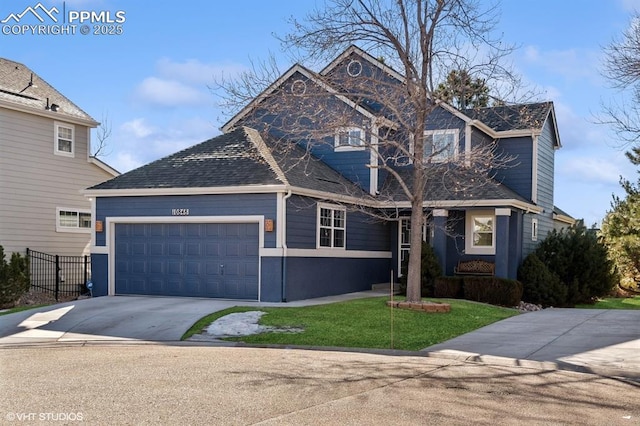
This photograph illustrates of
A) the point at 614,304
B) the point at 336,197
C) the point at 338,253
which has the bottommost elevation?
the point at 614,304

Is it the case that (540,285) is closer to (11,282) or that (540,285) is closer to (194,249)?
(194,249)

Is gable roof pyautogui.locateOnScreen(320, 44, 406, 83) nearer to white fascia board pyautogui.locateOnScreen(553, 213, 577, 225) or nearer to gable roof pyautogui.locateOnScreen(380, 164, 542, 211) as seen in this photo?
gable roof pyautogui.locateOnScreen(380, 164, 542, 211)

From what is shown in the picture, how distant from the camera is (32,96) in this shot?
25.5 metres

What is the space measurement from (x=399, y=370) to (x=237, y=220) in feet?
32.7

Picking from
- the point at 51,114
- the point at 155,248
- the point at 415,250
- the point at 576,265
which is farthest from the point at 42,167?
the point at 576,265

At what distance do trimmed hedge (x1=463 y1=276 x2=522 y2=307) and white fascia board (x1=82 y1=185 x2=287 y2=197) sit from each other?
23.4 ft

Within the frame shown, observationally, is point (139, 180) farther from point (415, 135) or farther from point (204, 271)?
point (415, 135)

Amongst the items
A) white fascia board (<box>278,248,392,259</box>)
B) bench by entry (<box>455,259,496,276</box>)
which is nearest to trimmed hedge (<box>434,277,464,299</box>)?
bench by entry (<box>455,259,496,276</box>)

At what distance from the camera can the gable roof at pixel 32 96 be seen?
961 inches

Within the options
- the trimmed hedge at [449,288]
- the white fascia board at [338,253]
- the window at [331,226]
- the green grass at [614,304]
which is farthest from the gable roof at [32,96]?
the green grass at [614,304]

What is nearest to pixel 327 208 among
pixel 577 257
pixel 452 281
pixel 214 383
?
pixel 452 281

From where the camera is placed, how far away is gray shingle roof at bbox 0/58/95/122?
24.6 m

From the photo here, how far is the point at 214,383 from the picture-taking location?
939cm

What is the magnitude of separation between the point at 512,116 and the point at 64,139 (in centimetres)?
1688
